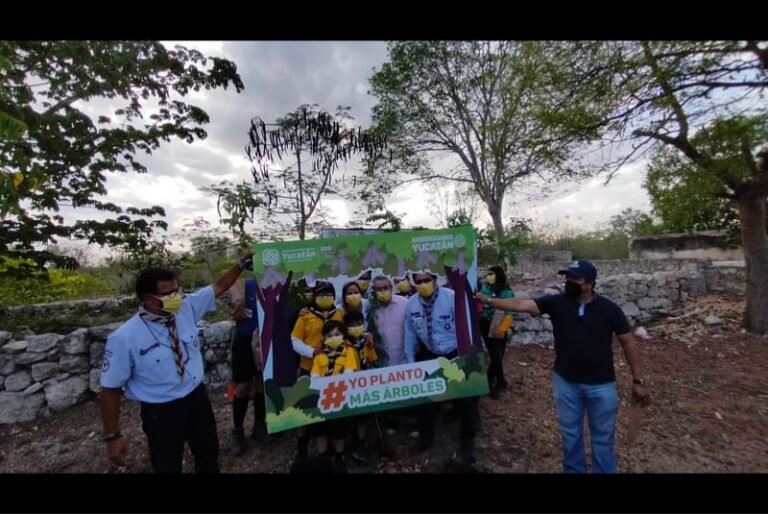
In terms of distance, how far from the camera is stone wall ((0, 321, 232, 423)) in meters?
4.40

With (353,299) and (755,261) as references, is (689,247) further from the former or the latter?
(353,299)

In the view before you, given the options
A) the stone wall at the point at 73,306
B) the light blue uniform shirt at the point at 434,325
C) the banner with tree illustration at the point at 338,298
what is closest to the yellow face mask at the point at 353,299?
the banner with tree illustration at the point at 338,298

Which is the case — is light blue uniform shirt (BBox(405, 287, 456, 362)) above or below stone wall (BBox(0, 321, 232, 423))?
above

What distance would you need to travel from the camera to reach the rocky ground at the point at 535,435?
3281mm

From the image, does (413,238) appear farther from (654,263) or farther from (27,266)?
(654,263)

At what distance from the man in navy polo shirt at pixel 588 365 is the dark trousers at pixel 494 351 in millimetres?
1916

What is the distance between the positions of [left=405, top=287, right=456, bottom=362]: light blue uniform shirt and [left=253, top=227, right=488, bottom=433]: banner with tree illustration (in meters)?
0.06

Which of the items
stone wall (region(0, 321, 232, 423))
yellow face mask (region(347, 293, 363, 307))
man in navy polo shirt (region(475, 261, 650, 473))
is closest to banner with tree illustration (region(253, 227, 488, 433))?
yellow face mask (region(347, 293, 363, 307))

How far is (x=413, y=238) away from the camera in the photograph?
10.7 feet

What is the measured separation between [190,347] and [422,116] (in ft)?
47.2

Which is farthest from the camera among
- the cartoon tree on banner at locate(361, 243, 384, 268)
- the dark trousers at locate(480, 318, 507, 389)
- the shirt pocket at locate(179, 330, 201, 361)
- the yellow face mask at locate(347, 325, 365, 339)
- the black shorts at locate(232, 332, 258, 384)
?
the dark trousers at locate(480, 318, 507, 389)

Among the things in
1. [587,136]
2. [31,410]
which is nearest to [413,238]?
[587,136]

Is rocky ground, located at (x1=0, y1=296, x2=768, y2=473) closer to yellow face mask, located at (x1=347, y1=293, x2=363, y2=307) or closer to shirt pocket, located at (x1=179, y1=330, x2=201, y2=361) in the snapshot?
yellow face mask, located at (x1=347, y1=293, x2=363, y2=307)

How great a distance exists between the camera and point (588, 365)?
2508 mm
